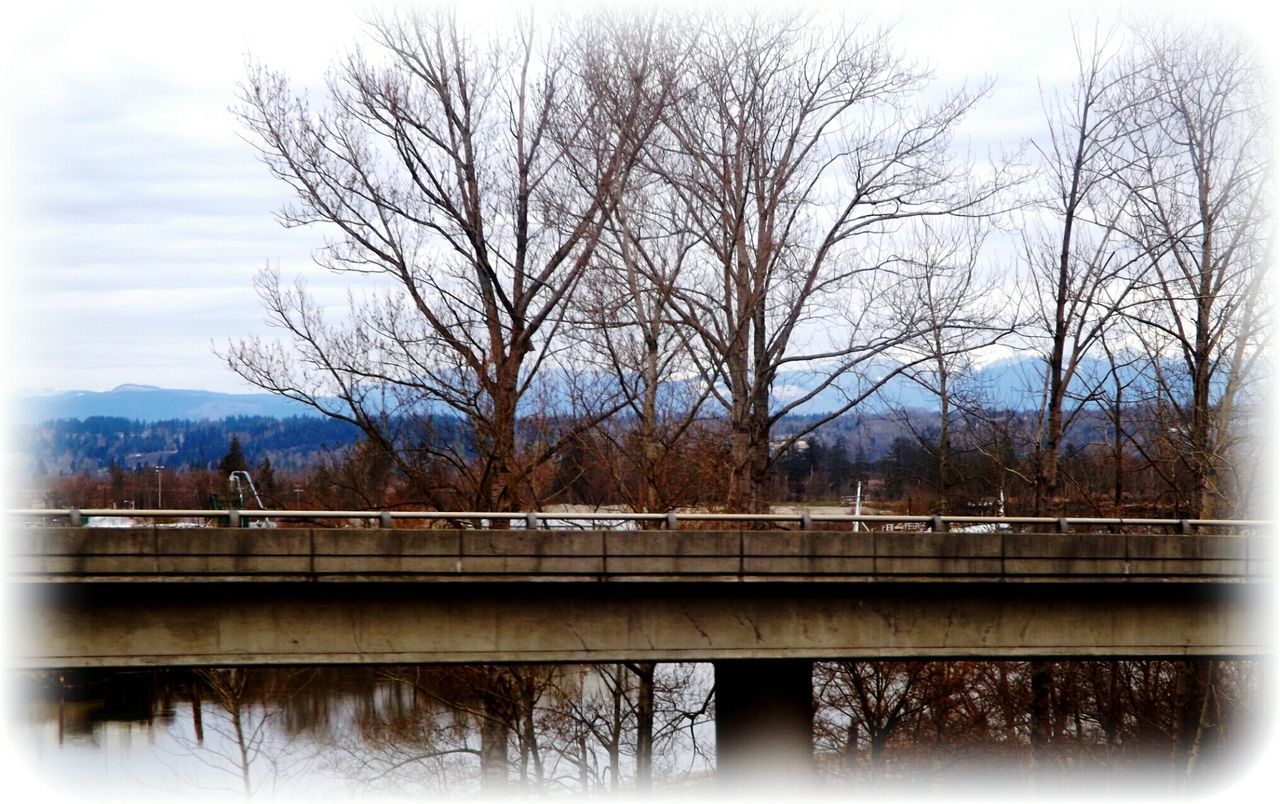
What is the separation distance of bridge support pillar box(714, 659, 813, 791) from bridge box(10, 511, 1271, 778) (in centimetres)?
3

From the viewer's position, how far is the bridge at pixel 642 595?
1120cm

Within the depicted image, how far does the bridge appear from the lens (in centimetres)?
1120

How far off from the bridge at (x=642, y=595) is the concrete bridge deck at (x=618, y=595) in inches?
0.8

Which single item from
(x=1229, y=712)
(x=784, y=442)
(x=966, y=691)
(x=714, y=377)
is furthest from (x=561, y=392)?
(x=1229, y=712)

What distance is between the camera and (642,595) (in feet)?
40.3

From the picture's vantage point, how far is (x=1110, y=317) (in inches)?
861

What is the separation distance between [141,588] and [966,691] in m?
17.6

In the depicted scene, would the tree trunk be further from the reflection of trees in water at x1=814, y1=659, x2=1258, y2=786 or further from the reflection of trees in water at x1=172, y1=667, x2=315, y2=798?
the reflection of trees in water at x1=172, y1=667, x2=315, y2=798

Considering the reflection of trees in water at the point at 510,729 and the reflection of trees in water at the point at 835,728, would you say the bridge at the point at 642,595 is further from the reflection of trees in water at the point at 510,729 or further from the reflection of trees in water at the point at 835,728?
the reflection of trees in water at the point at 510,729

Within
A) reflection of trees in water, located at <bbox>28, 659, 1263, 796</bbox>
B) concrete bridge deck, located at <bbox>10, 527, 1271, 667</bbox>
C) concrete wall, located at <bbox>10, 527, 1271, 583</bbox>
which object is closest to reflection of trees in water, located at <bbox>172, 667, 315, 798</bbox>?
reflection of trees in water, located at <bbox>28, 659, 1263, 796</bbox>

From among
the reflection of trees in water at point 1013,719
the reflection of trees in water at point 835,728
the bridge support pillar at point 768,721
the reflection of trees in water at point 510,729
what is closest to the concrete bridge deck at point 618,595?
the bridge support pillar at point 768,721

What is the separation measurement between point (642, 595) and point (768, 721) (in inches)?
87.3

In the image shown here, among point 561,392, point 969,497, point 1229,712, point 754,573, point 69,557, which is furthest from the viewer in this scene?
point 969,497

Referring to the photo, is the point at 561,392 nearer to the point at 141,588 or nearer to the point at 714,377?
the point at 714,377
